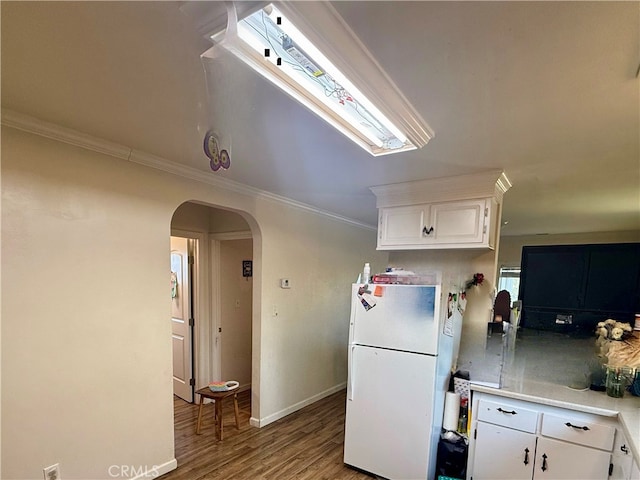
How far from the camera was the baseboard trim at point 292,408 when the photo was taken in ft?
10.1

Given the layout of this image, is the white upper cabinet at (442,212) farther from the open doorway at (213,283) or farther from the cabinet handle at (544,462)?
the open doorway at (213,283)

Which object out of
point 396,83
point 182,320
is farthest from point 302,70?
point 182,320

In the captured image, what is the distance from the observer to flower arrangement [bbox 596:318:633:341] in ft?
6.92

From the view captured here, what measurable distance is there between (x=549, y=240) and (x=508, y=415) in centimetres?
312

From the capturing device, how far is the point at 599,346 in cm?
228

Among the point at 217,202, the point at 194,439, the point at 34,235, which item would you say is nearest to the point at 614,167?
the point at 217,202

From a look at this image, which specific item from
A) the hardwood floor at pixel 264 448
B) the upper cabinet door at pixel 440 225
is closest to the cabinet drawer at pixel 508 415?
the hardwood floor at pixel 264 448

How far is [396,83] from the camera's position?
1.22m

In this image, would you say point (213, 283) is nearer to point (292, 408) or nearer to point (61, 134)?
point (292, 408)

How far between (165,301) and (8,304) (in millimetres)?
838

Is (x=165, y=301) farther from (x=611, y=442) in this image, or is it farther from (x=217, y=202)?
(x=611, y=442)

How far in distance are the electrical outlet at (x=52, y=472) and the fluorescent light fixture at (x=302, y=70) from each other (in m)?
2.31

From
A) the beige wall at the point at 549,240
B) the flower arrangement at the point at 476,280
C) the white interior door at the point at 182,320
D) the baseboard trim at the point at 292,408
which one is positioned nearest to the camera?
the flower arrangement at the point at 476,280

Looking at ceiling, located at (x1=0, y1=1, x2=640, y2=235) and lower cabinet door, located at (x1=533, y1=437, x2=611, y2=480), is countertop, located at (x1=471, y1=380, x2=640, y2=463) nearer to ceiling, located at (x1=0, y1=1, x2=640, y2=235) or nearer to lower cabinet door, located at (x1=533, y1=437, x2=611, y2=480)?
lower cabinet door, located at (x1=533, y1=437, x2=611, y2=480)
